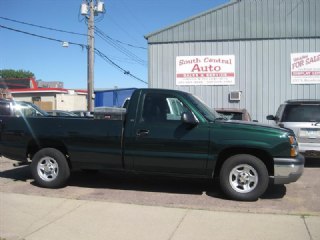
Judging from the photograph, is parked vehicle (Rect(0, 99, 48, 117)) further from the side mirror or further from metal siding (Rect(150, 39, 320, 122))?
the side mirror

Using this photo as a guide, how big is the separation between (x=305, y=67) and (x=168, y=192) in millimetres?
8411

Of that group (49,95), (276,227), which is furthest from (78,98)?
(276,227)

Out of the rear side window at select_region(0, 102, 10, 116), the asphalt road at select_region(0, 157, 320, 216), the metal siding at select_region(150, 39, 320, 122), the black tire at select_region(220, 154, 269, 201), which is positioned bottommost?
the asphalt road at select_region(0, 157, 320, 216)

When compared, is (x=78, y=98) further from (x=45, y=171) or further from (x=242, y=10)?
(x=45, y=171)

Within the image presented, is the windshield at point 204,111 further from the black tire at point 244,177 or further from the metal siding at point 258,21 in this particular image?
the metal siding at point 258,21

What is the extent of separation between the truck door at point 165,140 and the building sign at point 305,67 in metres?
7.97

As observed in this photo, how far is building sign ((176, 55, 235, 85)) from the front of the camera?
14859mm

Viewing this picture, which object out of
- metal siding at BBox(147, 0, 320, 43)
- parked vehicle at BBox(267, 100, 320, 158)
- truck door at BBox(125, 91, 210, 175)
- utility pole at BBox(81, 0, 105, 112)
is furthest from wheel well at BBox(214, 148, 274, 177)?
utility pole at BBox(81, 0, 105, 112)

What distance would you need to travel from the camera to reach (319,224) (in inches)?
237

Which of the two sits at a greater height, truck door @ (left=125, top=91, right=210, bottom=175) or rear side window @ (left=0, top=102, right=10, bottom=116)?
rear side window @ (left=0, top=102, right=10, bottom=116)

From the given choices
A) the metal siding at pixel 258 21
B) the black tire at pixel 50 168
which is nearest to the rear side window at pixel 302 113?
the metal siding at pixel 258 21

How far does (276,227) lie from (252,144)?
65.7 inches

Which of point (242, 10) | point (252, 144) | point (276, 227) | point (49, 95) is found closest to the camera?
point (276, 227)

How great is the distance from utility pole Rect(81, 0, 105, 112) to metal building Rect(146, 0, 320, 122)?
32.2ft
